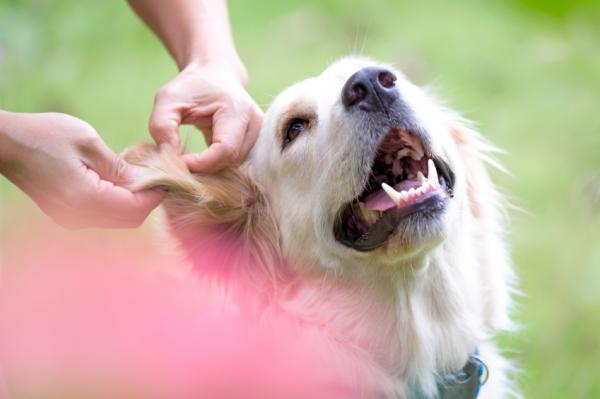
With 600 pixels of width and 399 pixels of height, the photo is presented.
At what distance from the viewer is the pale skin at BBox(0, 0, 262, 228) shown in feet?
7.08

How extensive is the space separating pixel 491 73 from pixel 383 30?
40.3 inches

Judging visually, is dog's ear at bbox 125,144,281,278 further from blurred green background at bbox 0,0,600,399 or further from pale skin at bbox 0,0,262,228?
blurred green background at bbox 0,0,600,399

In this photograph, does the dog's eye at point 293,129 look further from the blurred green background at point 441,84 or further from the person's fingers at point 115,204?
the blurred green background at point 441,84

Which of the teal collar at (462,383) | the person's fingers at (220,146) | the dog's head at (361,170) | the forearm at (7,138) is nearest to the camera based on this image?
the forearm at (7,138)

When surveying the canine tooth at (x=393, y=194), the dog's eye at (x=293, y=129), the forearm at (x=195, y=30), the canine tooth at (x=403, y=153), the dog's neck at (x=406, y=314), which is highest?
the forearm at (x=195, y=30)

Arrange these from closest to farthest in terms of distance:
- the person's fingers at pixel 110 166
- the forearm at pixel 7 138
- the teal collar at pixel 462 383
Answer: the forearm at pixel 7 138, the person's fingers at pixel 110 166, the teal collar at pixel 462 383

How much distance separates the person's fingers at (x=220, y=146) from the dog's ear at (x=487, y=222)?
0.85 meters

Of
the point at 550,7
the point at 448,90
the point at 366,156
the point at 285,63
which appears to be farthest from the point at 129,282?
the point at 285,63

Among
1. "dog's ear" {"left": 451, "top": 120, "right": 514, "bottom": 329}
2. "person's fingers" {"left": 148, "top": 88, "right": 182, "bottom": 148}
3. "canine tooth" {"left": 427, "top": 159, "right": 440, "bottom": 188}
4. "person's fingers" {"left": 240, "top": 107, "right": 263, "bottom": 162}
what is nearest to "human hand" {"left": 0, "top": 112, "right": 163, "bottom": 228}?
"person's fingers" {"left": 148, "top": 88, "right": 182, "bottom": 148}

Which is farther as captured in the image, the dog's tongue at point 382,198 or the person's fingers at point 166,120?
the person's fingers at point 166,120

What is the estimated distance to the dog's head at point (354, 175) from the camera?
93.6 inches

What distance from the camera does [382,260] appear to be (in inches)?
96.1

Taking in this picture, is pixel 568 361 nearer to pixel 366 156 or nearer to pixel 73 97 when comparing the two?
pixel 366 156

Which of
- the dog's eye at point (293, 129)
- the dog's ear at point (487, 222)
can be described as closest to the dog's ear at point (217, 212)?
the dog's eye at point (293, 129)
